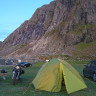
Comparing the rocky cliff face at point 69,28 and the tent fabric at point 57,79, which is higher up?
the rocky cliff face at point 69,28

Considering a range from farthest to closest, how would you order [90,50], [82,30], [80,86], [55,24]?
[55,24], [82,30], [90,50], [80,86]

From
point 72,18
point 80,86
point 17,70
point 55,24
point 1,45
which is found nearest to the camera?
point 80,86

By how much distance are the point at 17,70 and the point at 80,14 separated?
88139mm

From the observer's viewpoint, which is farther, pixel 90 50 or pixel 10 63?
pixel 90 50

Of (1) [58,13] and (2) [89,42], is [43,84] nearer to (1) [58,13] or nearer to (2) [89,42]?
(2) [89,42]

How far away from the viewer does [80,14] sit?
97.1m

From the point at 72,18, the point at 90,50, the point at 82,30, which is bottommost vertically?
the point at 90,50

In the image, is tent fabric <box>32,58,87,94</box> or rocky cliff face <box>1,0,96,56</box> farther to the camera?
rocky cliff face <box>1,0,96,56</box>

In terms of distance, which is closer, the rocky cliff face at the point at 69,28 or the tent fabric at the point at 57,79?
the tent fabric at the point at 57,79

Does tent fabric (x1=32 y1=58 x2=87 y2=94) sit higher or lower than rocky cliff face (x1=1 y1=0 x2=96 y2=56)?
lower

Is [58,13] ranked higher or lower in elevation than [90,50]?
higher

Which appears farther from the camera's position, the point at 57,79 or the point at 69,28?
the point at 69,28

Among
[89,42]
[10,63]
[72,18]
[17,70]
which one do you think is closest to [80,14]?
[72,18]

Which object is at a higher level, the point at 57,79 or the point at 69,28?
the point at 69,28
